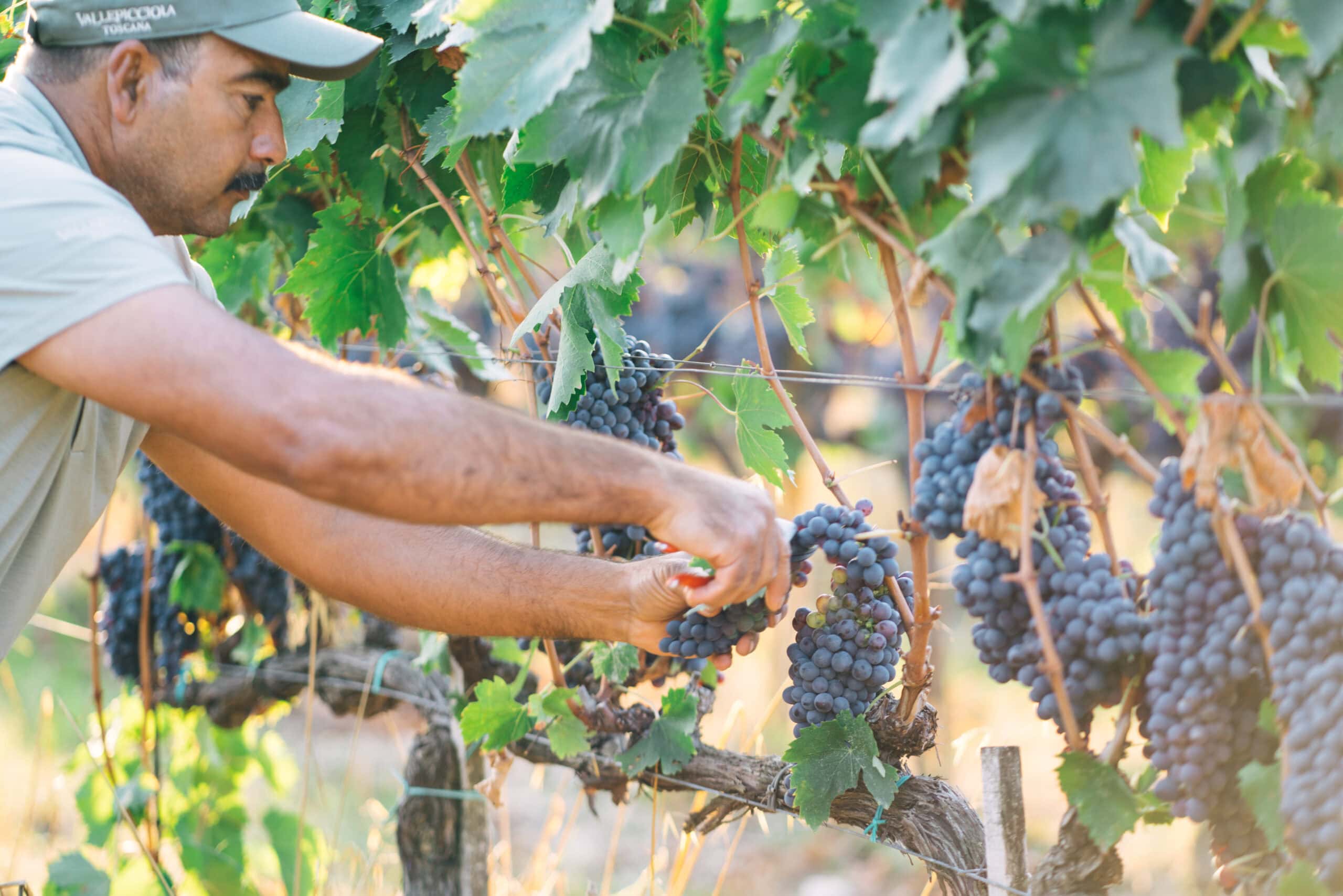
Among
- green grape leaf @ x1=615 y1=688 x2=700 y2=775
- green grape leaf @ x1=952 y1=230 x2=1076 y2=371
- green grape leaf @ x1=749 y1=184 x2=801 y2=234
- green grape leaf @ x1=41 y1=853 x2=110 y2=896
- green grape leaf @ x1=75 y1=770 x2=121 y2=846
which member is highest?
green grape leaf @ x1=749 y1=184 x2=801 y2=234

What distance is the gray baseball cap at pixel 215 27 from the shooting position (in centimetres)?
139

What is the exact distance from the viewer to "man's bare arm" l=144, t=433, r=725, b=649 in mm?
1574

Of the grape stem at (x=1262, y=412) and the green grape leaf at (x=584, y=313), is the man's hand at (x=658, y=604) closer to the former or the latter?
the green grape leaf at (x=584, y=313)

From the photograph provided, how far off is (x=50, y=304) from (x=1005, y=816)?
115 cm

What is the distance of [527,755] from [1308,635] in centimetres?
153

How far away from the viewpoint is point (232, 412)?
1058 millimetres

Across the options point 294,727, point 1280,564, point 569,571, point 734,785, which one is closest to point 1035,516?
point 1280,564

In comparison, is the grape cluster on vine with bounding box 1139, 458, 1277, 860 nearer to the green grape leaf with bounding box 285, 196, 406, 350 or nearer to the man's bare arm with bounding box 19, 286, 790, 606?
the man's bare arm with bounding box 19, 286, 790, 606

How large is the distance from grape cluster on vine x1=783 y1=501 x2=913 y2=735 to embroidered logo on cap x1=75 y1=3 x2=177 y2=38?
40.0 inches

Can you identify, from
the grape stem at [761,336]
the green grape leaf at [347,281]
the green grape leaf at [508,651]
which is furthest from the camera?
the green grape leaf at [508,651]

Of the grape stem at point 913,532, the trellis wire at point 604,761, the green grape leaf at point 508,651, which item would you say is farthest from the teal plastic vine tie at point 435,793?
the grape stem at point 913,532

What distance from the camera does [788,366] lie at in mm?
5336

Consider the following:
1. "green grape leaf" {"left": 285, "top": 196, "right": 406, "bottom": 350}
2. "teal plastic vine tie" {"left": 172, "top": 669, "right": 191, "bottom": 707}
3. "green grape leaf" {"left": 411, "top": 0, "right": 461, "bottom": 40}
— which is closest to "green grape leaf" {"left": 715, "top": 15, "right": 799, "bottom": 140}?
"green grape leaf" {"left": 411, "top": 0, "right": 461, "bottom": 40}

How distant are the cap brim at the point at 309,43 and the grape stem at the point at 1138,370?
0.99 m
